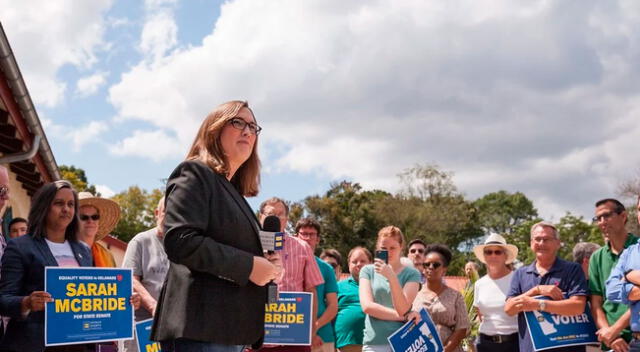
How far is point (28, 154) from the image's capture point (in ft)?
33.5

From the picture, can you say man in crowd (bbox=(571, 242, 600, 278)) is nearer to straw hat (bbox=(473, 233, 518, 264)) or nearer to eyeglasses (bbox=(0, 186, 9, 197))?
straw hat (bbox=(473, 233, 518, 264))

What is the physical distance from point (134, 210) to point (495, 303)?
55975 mm

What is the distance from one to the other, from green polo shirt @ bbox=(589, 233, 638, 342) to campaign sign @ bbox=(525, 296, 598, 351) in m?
0.21

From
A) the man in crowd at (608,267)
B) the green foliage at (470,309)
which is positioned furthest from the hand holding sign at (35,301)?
the green foliage at (470,309)

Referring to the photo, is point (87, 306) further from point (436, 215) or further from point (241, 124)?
point (436, 215)

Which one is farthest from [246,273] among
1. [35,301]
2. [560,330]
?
[560,330]

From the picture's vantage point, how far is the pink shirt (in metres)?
6.22

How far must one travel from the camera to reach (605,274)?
19.6ft

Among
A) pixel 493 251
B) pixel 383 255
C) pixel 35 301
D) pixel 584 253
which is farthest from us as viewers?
pixel 584 253

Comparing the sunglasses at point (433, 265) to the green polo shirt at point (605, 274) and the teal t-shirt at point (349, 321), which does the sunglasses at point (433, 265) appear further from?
the green polo shirt at point (605, 274)

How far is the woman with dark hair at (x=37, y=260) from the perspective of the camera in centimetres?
411

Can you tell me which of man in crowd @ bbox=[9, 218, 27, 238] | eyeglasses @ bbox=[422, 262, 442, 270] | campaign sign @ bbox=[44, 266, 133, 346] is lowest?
campaign sign @ bbox=[44, 266, 133, 346]

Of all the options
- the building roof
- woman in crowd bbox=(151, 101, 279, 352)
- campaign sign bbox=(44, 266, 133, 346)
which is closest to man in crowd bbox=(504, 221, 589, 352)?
campaign sign bbox=(44, 266, 133, 346)

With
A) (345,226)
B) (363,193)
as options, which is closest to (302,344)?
(345,226)
